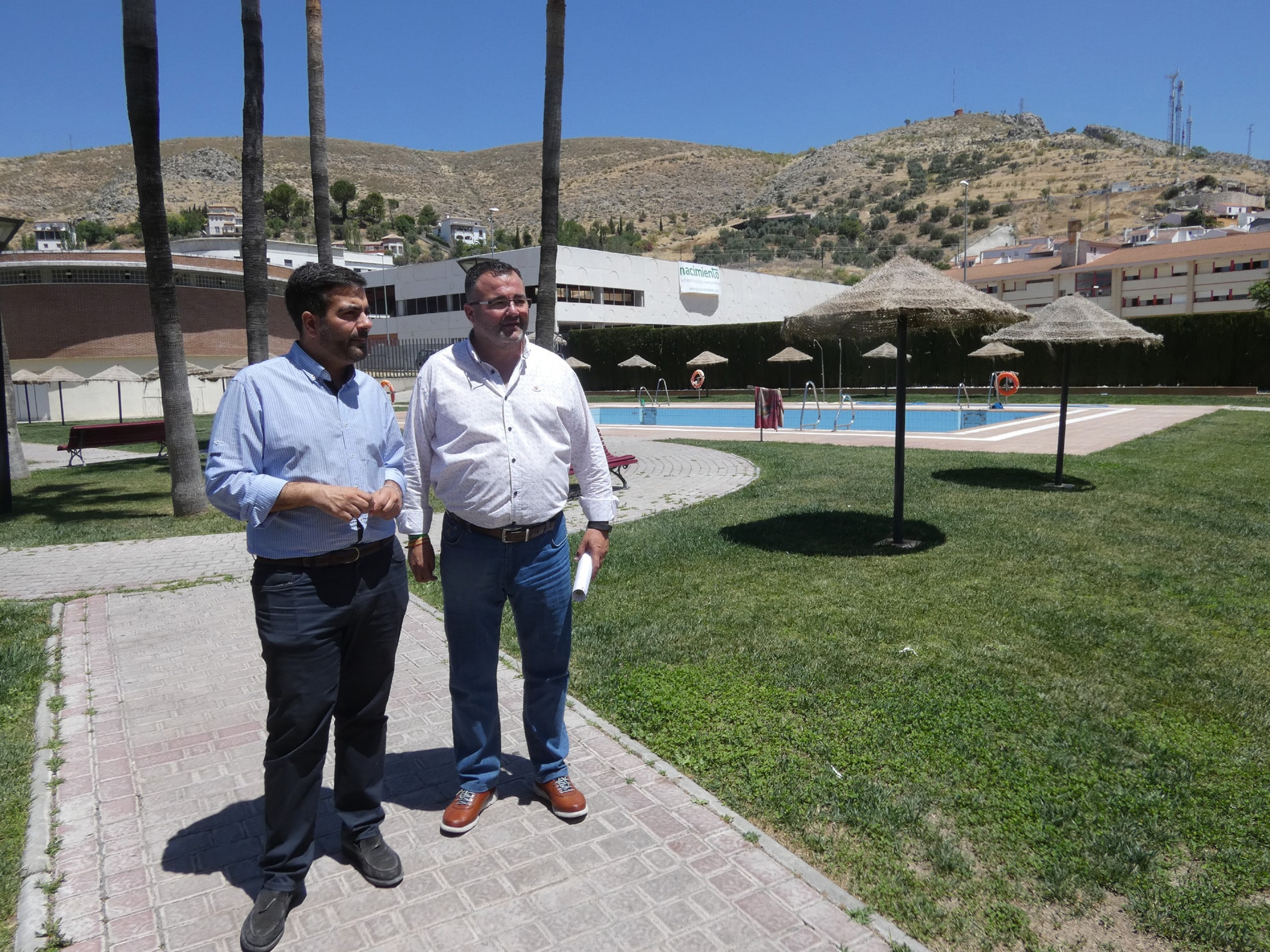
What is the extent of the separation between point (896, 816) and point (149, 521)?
9.87 metres

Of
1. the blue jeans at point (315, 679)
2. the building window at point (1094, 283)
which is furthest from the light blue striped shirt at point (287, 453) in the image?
the building window at point (1094, 283)

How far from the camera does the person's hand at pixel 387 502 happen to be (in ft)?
8.70

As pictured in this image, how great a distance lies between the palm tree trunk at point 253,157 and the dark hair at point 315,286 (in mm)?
9216

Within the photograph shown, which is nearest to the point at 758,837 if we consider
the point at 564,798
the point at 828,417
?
the point at 564,798

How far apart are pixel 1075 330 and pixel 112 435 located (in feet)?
54.7

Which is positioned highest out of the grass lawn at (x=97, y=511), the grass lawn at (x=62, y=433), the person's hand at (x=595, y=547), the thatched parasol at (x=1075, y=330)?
the thatched parasol at (x=1075, y=330)

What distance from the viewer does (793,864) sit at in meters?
2.88

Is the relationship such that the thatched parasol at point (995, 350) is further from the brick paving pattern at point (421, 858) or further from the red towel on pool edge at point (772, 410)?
the brick paving pattern at point (421, 858)

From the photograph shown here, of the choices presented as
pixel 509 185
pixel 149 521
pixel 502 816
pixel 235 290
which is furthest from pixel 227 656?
pixel 509 185

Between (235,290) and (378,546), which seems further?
(235,290)

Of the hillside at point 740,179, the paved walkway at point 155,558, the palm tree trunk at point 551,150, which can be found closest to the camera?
the paved walkway at point 155,558

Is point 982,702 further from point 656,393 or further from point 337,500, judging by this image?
point 656,393

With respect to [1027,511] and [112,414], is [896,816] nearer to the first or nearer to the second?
[1027,511]

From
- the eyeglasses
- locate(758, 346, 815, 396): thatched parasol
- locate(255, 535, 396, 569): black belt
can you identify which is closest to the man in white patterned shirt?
the eyeglasses
